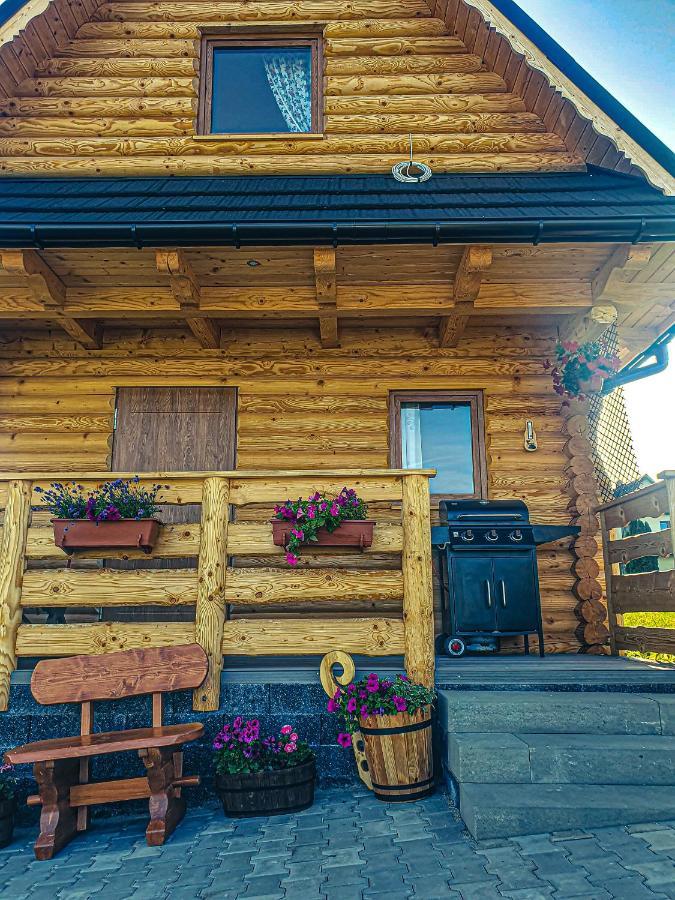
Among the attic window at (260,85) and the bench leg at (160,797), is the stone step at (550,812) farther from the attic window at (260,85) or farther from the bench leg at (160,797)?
the attic window at (260,85)

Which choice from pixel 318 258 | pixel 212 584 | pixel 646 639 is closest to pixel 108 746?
pixel 212 584

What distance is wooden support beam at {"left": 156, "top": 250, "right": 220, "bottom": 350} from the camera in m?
5.69

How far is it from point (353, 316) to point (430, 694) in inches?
143

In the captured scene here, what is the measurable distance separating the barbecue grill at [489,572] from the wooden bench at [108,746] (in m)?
2.50

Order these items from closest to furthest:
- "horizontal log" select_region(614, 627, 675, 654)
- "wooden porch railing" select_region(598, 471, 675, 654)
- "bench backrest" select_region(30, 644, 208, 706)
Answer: "bench backrest" select_region(30, 644, 208, 706) → "wooden porch railing" select_region(598, 471, 675, 654) → "horizontal log" select_region(614, 627, 675, 654)

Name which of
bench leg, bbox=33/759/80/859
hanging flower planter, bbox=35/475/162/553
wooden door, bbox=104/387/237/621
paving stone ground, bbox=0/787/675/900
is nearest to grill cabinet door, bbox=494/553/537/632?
paving stone ground, bbox=0/787/675/900

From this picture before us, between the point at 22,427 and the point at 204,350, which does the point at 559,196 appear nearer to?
the point at 204,350

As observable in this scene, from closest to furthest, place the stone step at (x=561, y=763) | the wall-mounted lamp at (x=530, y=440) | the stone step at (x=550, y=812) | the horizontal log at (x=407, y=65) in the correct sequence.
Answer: the stone step at (x=550, y=812) → the stone step at (x=561, y=763) → the wall-mounted lamp at (x=530, y=440) → the horizontal log at (x=407, y=65)

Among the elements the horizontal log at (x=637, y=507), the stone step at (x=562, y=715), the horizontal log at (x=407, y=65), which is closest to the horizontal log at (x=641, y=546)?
the horizontal log at (x=637, y=507)

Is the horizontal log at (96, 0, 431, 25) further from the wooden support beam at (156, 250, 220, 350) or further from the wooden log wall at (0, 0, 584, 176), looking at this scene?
the wooden support beam at (156, 250, 220, 350)

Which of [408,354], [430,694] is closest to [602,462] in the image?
[408,354]

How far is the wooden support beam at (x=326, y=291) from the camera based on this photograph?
5.68m

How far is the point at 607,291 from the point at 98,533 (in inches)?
189

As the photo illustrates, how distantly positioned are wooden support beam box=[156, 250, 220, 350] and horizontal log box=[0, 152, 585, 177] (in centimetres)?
170
